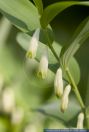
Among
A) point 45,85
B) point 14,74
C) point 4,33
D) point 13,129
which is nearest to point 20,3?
point 13,129

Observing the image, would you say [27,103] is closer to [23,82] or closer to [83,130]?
[23,82]

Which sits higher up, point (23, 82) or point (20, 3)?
point (20, 3)

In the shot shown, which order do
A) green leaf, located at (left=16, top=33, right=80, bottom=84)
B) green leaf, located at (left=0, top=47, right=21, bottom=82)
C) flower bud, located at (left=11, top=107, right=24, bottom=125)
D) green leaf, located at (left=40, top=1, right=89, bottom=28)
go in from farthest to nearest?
1. green leaf, located at (left=0, top=47, right=21, bottom=82)
2. flower bud, located at (left=11, top=107, right=24, bottom=125)
3. green leaf, located at (left=16, top=33, right=80, bottom=84)
4. green leaf, located at (left=40, top=1, right=89, bottom=28)

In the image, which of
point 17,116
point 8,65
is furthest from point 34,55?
point 8,65

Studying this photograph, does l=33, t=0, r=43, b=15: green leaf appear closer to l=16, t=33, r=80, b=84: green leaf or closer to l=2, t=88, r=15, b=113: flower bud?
l=16, t=33, r=80, b=84: green leaf

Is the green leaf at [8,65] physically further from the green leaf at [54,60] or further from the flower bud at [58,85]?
the flower bud at [58,85]

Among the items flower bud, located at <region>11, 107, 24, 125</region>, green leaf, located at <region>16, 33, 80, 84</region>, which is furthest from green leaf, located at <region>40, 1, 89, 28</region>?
flower bud, located at <region>11, 107, 24, 125</region>
